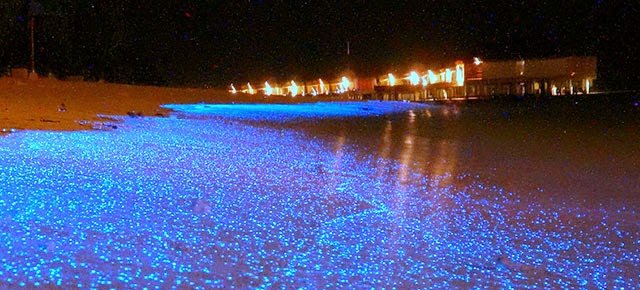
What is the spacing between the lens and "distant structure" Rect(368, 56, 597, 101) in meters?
28.3

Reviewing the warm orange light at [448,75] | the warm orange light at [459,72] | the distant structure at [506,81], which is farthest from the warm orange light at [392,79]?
the warm orange light at [459,72]

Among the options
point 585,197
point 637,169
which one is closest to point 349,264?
point 585,197

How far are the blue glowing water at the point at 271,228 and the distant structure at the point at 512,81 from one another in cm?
2374

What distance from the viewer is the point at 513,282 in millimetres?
2381

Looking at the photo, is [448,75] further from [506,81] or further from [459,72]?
[506,81]

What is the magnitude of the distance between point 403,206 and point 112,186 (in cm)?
155

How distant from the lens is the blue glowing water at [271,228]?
232 cm

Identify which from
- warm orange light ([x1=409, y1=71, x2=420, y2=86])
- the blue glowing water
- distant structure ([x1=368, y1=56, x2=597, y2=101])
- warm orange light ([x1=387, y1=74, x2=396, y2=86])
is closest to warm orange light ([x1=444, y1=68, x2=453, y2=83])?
distant structure ([x1=368, y1=56, x2=597, y2=101])

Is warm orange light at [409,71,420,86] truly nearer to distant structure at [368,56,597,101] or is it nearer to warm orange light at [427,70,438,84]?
warm orange light at [427,70,438,84]

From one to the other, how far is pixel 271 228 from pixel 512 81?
1074 inches

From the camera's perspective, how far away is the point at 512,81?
93.8ft

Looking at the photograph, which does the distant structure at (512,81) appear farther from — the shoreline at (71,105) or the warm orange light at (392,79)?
the shoreline at (71,105)

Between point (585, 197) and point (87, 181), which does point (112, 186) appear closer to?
point (87, 181)

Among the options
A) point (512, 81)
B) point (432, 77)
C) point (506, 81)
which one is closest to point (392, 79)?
point (432, 77)
